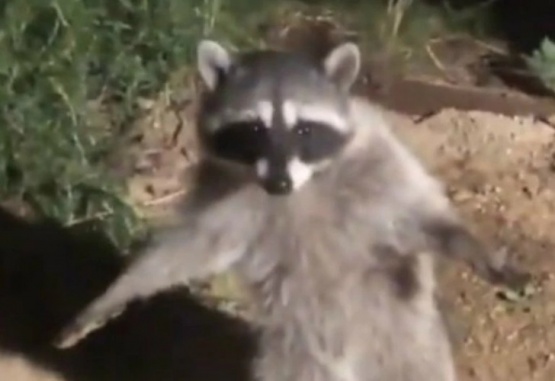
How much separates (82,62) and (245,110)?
1477mm

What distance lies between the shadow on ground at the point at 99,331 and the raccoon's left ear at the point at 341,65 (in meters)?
0.85

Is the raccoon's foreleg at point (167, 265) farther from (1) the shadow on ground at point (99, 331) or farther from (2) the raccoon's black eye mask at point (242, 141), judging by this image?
(1) the shadow on ground at point (99, 331)

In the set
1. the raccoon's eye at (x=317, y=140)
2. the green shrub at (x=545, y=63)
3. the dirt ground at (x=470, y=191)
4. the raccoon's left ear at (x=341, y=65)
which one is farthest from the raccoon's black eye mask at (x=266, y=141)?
the green shrub at (x=545, y=63)

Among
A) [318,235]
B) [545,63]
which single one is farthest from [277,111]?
[545,63]

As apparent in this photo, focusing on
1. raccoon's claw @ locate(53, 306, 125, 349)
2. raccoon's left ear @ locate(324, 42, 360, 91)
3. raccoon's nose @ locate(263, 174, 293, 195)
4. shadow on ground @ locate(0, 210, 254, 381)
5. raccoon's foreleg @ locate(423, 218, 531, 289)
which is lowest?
shadow on ground @ locate(0, 210, 254, 381)

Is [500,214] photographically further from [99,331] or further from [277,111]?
[277,111]

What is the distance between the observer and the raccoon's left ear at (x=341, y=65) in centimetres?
422

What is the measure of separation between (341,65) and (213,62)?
0.28m

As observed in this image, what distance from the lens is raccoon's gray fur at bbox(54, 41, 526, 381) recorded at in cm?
418

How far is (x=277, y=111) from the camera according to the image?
162 inches

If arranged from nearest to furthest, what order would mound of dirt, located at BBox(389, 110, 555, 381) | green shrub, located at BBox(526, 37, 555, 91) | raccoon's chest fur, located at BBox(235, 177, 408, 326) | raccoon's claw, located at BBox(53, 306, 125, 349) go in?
raccoon's chest fur, located at BBox(235, 177, 408, 326)
raccoon's claw, located at BBox(53, 306, 125, 349)
mound of dirt, located at BBox(389, 110, 555, 381)
green shrub, located at BBox(526, 37, 555, 91)

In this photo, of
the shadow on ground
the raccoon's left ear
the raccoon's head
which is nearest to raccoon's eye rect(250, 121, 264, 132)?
the raccoon's head

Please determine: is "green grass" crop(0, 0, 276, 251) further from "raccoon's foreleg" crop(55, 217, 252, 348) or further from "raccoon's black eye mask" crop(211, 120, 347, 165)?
"raccoon's black eye mask" crop(211, 120, 347, 165)

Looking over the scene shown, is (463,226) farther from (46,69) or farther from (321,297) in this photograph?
(46,69)
